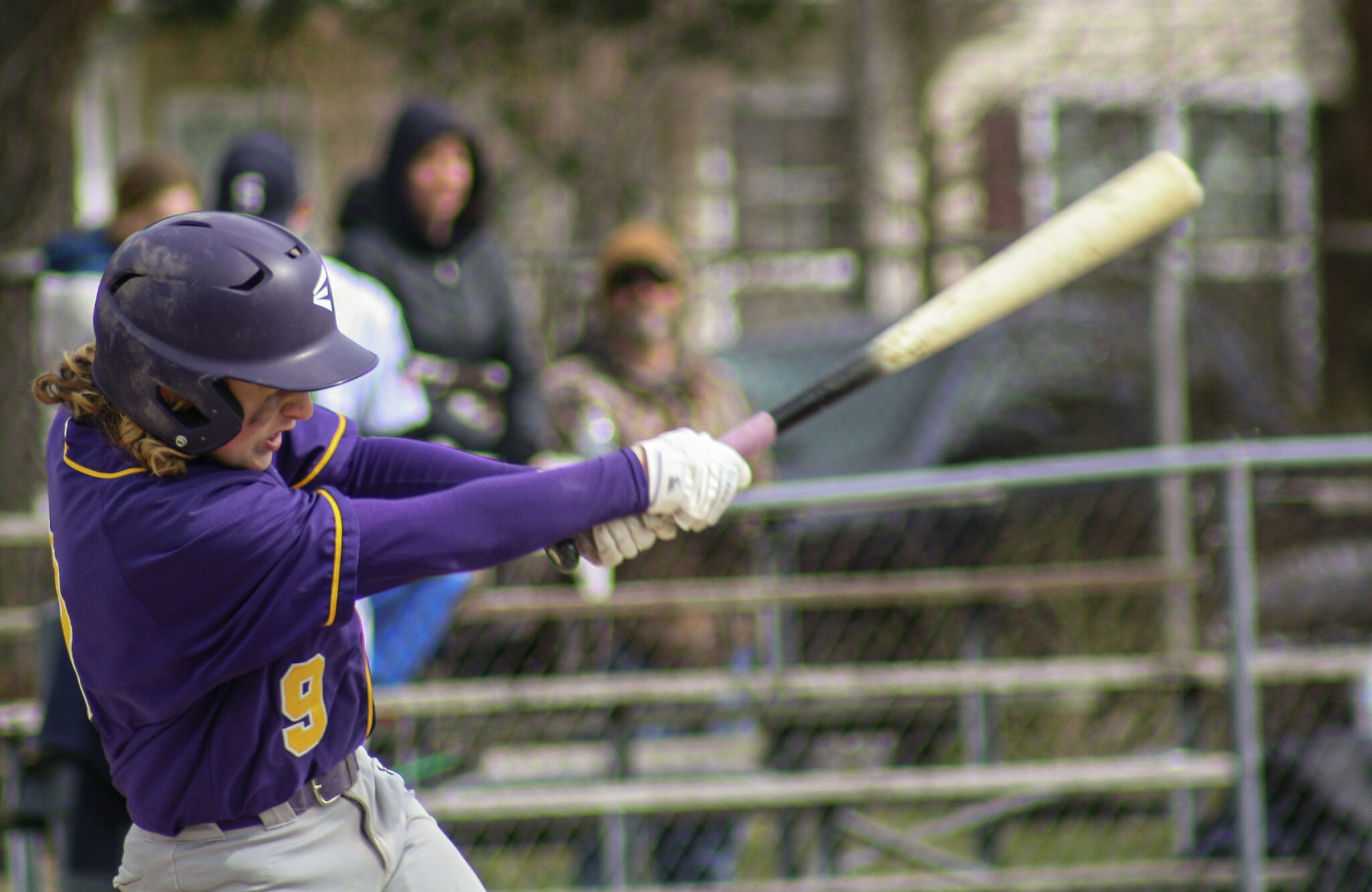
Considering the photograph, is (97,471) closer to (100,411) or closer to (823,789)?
(100,411)

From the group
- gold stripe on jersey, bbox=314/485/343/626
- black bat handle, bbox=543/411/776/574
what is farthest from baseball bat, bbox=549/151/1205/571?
gold stripe on jersey, bbox=314/485/343/626

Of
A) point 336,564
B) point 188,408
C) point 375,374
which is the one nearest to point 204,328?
point 188,408

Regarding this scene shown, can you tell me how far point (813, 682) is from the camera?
168 inches

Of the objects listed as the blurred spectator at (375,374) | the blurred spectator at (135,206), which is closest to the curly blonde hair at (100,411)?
the blurred spectator at (375,374)

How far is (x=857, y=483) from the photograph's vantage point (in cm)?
406

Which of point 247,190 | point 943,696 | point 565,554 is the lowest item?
point 943,696

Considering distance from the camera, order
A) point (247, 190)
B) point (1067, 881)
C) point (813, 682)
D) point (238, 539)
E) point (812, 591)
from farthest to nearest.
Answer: point (812, 591) → point (813, 682) → point (1067, 881) → point (247, 190) → point (238, 539)

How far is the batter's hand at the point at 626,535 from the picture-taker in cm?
219

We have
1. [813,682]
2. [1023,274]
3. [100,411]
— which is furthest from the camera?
[813,682]

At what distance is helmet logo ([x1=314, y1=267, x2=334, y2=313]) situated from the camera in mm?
2000

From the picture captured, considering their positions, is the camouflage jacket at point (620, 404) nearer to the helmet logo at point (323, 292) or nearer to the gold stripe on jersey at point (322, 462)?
the gold stripe on jersey at point (322, 462)

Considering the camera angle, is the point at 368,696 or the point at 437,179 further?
the point at 437,179

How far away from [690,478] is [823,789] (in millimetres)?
2113

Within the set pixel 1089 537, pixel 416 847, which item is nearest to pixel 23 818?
pixel 416 847
